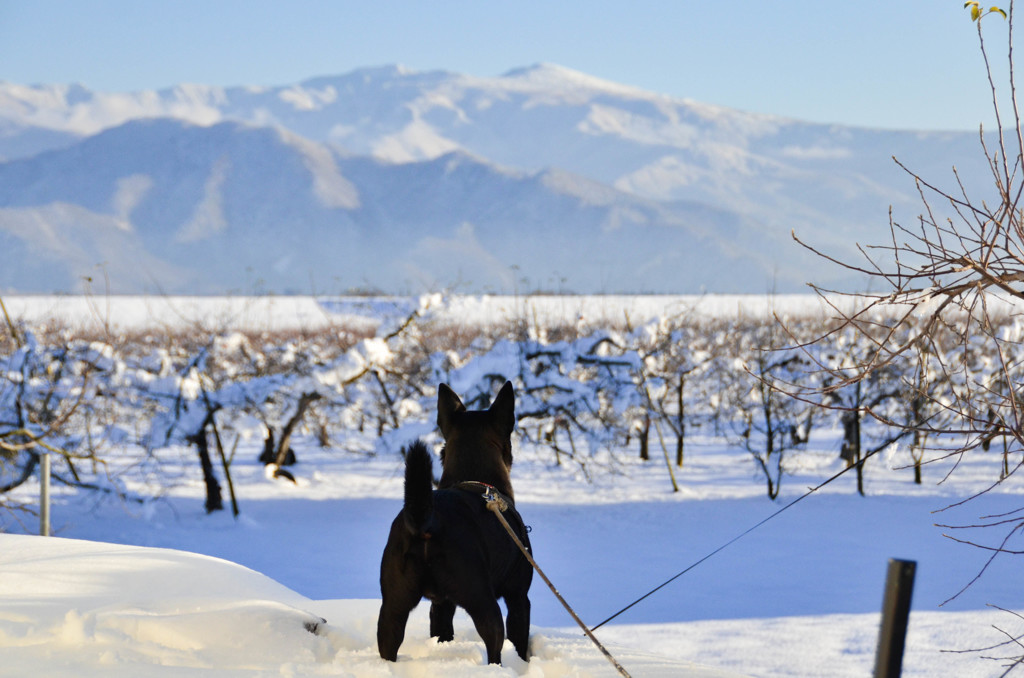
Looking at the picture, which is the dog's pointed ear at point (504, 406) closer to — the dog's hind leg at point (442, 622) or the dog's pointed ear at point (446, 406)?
the dog's pointed ear at point (446, 406)

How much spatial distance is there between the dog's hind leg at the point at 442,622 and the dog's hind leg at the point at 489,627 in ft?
1.49

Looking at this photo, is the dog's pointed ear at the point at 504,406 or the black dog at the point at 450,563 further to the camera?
the dog's pointed ear at the point at 504,406

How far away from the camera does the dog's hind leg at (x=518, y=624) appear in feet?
10.6

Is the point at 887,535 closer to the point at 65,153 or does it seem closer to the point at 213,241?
the point at 213,241

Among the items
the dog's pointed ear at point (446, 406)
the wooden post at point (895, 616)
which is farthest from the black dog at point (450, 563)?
the wooden post at point (895, 616)

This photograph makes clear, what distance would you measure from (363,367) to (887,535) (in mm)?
8972

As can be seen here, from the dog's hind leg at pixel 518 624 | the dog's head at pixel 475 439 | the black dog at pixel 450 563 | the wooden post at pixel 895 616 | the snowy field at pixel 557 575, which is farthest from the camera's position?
the dog's head at pixel 475 439

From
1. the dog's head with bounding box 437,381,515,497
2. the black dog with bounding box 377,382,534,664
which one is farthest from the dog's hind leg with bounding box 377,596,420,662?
the dog's head with bounding box 437,381,515,497

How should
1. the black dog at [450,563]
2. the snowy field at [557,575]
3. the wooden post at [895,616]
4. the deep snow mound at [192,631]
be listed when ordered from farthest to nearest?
the snowy field at [557,575] → the black dog at [450,563] → the deep snow mound at [192,631] → the wooden post at [895,616]

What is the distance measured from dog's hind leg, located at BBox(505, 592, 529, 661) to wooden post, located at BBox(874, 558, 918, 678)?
1.74 meters

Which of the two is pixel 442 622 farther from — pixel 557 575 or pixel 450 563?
pixel 557 575

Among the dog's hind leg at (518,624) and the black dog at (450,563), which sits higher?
the black dog at (450,563)

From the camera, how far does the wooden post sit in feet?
5.47

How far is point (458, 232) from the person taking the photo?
18150cm
